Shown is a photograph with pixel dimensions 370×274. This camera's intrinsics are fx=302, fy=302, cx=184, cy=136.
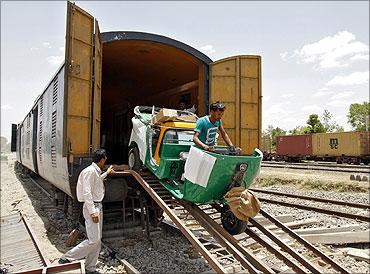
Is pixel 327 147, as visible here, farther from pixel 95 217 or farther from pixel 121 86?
pixel 95 217

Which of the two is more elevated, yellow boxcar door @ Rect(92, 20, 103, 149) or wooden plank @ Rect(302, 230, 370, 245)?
yellow boxcar door @ Rect(92, 20, 103, 149)

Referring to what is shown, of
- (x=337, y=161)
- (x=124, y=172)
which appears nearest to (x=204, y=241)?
(x=124, y=172)

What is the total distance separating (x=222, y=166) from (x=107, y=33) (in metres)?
4.33

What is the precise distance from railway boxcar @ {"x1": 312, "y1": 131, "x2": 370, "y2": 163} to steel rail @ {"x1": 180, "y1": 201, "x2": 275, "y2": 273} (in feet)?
97.7

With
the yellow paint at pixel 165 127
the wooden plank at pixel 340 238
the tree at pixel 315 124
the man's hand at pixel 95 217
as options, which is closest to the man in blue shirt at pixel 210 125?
the yellow paint at pixel 165 127

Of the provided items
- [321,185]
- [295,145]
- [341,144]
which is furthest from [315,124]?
[321,185]

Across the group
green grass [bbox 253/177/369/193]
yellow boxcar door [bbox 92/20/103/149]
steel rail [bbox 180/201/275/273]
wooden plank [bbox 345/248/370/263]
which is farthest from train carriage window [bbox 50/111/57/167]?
green grass [bbox 253/177/369/193]

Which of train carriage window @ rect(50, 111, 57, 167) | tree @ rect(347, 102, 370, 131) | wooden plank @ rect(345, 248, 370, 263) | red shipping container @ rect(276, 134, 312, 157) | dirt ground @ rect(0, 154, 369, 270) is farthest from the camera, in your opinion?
tree @ rect(347, 102, 370, 131)

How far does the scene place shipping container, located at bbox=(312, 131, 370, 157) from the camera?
2961 centimetres

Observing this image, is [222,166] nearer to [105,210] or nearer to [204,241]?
[204,241]

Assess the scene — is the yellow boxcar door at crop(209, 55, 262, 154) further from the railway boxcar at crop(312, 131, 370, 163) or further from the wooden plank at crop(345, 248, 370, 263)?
the railway boxcar at crop(312, 131, 370, 163)

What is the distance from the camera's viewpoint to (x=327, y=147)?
32938 millimetres

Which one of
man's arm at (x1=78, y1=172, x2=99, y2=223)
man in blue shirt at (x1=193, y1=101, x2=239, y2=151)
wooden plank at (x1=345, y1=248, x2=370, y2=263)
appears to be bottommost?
wooden plank at (x1=345, y1=248, x2=370, y2=263)

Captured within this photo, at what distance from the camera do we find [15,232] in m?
7.66
